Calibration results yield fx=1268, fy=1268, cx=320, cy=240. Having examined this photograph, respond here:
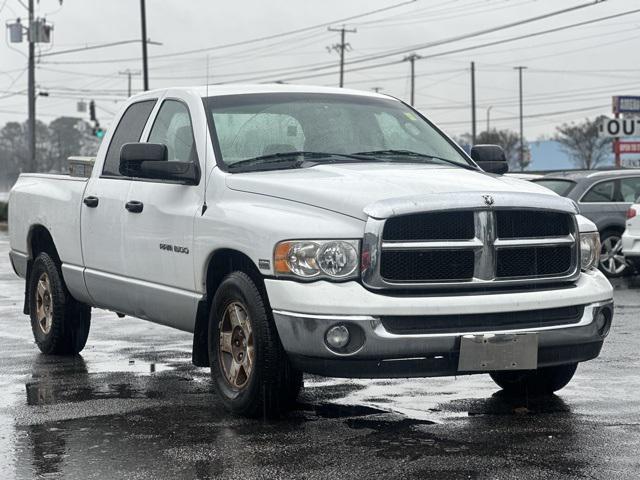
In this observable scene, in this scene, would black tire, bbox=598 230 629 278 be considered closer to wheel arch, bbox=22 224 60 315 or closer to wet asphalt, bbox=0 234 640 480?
wet asphalt, bbox=0 234 640 480

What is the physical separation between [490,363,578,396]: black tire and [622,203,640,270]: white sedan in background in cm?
943

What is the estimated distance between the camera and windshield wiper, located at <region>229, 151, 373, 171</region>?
7422 mm

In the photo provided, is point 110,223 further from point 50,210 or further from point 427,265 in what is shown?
point 427,265

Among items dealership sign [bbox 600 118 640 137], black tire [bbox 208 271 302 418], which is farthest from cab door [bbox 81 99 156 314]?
dealership sign [bbox 600 118 640 137]

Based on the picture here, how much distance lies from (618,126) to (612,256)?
43.8 ft

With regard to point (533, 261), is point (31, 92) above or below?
above

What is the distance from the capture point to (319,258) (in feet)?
20.9

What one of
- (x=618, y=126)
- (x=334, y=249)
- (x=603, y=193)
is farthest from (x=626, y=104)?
(x=334, y=249)

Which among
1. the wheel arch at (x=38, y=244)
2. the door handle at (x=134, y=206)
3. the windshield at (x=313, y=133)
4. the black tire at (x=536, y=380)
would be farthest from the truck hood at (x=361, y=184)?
the wheel arch at (x=38, y=244)

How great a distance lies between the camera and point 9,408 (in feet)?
24.4

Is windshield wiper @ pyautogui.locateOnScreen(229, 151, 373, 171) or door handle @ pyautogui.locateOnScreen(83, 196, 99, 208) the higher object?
windshield wiper @ pyautogui.locateOnScreen(229, 151, 373, 171)

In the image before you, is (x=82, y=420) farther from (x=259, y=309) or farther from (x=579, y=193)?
(x=579, y=193)

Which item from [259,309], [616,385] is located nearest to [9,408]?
[259,309]

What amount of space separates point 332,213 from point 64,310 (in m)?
3.66
